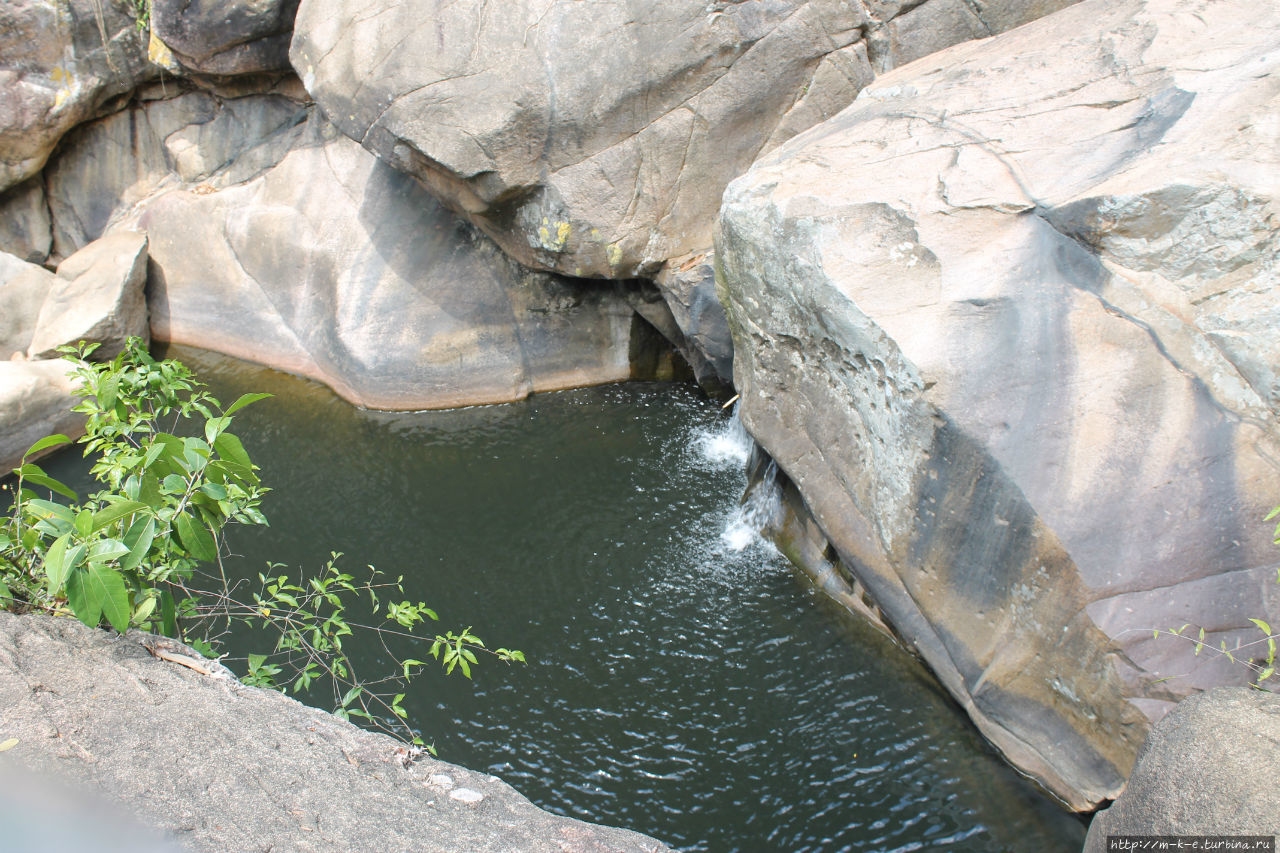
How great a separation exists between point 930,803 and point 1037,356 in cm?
271

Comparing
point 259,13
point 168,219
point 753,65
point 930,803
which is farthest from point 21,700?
point 168,219

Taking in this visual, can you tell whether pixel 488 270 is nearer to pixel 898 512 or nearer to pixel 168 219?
pixel 168 219

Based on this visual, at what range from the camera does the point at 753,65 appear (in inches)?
334

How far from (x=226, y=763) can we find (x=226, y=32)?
35.5 feet

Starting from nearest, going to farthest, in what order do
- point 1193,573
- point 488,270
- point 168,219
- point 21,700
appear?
point 21,700 → point 1193,573 → point 488,270 → point 168,219

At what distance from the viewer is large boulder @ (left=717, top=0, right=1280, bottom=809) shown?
15.2 feet

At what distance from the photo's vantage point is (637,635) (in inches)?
261

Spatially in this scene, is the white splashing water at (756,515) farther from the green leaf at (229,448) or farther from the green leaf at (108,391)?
the green leaf at (108,391)

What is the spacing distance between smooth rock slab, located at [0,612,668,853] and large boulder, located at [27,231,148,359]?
9502mm

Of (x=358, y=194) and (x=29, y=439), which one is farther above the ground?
(x=358, y=194)

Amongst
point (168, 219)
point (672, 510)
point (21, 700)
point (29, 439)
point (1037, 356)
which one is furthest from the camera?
point (168, 219)

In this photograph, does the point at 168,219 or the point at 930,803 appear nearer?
the point at 930,803

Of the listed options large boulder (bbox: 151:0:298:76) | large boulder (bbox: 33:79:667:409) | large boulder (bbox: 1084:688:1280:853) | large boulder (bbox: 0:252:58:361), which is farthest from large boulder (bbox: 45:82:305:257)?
large boulder (bbox: 1084:688:1280:853)

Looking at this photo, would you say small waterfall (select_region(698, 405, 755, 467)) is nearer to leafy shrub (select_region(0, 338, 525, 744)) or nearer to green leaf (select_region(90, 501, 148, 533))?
leafy shrub (select_region(0, 338, 525, 744))
